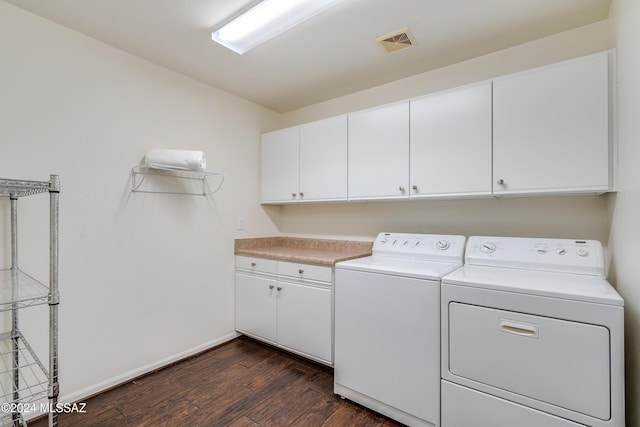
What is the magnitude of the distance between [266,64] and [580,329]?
7.91 ft

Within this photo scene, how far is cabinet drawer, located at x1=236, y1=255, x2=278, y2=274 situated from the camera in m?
2.51

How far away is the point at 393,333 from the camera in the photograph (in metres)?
1.70

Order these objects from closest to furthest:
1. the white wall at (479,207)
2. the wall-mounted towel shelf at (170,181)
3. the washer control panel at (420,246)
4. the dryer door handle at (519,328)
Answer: the dryer door handle at (519,328) < the white wall at (479,207) < the washer control panel at (420,246) < the wall-mounted towel shelf at (170,181)

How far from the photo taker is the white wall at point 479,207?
1.80 metres

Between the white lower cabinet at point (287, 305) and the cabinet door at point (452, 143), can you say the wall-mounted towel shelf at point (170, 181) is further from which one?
the cabinet door at point (452, 143)

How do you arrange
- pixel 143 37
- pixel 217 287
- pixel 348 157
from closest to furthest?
pixel 143 37
pixel 348 157
pixel 217 287

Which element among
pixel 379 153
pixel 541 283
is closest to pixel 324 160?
pixel 379 153

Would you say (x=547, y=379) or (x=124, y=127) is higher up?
(x=124, y=127)

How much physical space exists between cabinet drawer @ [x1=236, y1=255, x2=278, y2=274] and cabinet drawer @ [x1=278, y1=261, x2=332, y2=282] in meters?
0.08

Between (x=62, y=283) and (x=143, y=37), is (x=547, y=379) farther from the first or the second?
(x=143, y=37)

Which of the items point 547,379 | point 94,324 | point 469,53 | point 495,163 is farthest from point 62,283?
point 469,53

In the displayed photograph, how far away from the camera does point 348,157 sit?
95.8 inches

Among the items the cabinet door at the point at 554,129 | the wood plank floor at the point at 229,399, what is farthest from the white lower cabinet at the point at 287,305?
the cabinet door at the point at 554,129

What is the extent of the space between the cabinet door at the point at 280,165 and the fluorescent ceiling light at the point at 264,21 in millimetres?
969
